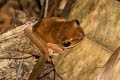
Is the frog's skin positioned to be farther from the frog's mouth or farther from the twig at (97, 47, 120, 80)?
the twig at (97, 47, 120, 80)

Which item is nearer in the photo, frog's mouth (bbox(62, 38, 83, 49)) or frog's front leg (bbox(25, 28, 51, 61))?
frog's mouth (bbox(62, 38, 83, 49))

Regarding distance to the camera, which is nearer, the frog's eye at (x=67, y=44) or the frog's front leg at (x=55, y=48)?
the frog's eye at (x=67, y=44)

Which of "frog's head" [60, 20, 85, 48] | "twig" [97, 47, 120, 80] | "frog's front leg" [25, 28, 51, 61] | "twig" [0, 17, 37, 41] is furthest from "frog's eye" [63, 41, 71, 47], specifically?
→ "twig" [0, 17, 37, 41]

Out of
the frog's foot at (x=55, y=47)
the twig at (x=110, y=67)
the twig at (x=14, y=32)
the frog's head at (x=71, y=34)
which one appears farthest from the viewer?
the twig at (x=14, y=32)

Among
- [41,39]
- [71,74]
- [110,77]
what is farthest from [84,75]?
[41,39]

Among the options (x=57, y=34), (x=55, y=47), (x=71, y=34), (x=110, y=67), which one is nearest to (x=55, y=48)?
(x=55, y=47)

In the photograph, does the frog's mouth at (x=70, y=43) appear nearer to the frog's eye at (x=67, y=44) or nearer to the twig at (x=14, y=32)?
the frog's eye at (x=67, y=44)

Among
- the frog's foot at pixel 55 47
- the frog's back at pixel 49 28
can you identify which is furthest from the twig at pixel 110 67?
the frog's back at pixel 49 28

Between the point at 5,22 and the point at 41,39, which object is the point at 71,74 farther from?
the point at 5,22
